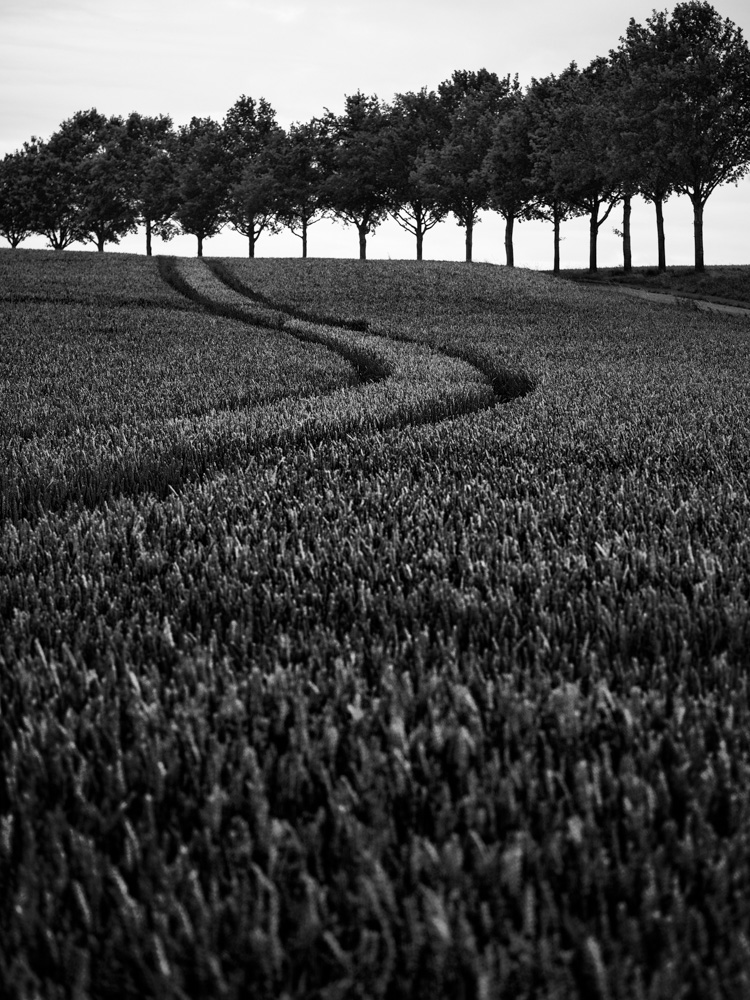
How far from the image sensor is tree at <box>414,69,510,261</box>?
57.1 metres

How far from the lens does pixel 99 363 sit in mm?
12664

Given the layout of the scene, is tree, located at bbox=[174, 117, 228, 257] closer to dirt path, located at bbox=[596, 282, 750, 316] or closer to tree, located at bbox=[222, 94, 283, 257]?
tree, located at bbox=[222, 94, 283, 257]

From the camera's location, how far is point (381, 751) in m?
1.71

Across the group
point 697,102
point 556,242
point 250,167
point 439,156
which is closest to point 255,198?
point 250,167

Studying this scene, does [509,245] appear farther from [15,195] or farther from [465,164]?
[15,195]

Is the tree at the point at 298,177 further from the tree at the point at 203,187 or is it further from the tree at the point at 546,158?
the tree at the point at 546,158

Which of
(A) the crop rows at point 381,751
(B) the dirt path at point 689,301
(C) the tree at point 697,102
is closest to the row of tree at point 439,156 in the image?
(C) the tree at point 697,102

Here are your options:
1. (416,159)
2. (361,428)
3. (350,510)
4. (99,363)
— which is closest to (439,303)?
(99,363)

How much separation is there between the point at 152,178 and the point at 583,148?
124ft

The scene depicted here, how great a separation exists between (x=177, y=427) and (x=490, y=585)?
4843mm

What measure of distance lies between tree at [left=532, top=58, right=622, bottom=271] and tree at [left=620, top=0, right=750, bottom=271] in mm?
2920

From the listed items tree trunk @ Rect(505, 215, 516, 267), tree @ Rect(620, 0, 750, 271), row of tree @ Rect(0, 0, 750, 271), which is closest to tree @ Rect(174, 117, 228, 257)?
row of tree @ Rect(0, 0, 750, 271)

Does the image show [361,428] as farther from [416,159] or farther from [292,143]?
[292,143]

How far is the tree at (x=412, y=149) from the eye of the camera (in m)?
61.6
